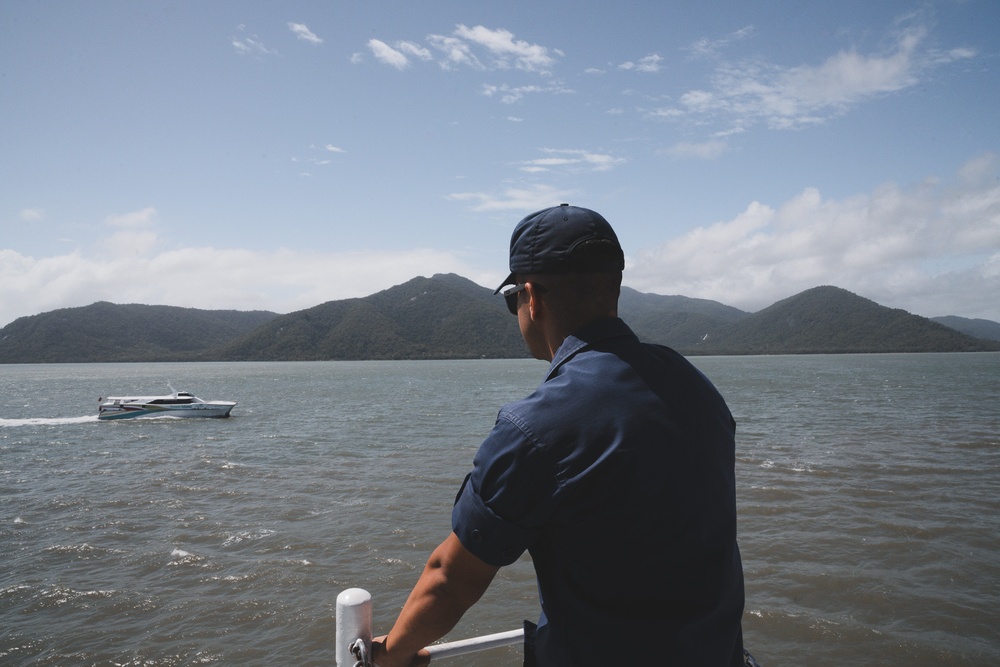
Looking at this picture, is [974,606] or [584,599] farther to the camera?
[974,606]

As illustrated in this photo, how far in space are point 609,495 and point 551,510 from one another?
0.48 ft

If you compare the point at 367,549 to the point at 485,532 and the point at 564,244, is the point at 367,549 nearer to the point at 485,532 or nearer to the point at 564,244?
the point at 485,532

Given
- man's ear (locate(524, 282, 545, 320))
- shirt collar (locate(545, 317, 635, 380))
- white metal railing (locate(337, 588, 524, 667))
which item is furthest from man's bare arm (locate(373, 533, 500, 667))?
man's ear (locate(524, 282, 545, 320))

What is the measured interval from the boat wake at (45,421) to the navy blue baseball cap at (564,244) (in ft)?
150

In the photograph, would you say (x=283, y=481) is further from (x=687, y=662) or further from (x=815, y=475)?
(x=687, y=662)

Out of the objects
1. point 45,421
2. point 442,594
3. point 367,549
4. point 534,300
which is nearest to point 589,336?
point 534,300

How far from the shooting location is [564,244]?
1.72 m

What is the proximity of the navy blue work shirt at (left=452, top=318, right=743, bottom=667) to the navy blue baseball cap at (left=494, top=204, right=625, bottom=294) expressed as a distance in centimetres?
26

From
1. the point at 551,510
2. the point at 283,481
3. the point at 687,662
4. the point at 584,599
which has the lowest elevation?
the point at 283,481

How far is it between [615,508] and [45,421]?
48438 mm

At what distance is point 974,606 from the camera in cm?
811

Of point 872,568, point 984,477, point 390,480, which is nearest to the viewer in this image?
point 872,568

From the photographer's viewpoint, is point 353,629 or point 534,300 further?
point 353,629

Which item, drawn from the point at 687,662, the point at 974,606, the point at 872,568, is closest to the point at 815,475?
the point at 872,568
